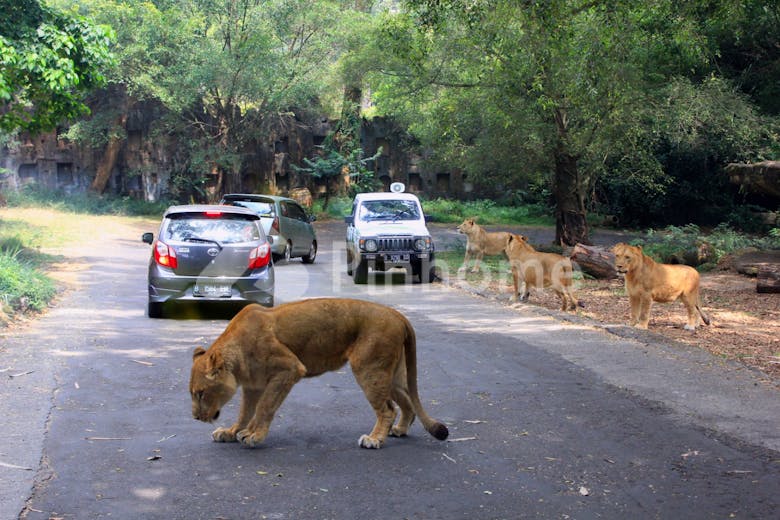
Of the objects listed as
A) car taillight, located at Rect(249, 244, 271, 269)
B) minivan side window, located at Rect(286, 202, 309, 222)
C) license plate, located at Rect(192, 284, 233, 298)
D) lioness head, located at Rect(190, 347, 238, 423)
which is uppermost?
minivan side window, located at Rect(286, 202, 309, 222)

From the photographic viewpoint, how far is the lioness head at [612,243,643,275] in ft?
41.7

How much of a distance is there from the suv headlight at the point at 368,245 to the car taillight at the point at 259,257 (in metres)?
5.01

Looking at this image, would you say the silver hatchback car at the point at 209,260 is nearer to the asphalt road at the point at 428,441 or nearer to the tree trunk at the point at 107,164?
the asphalt road at the point at 428,441

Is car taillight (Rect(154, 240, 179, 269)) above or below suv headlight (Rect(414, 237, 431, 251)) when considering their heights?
above

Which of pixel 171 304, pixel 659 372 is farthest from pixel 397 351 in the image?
pixel 171 304

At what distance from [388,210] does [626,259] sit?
26.2 feet

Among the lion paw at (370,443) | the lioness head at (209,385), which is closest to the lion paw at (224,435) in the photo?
the lioness head at (209,385)

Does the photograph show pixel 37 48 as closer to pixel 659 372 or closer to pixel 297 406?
pixel 297 406

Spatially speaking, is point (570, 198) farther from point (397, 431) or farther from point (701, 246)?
point (397, 431)

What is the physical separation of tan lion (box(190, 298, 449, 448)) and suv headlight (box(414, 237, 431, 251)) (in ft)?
38.9

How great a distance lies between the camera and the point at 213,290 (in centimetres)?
1269

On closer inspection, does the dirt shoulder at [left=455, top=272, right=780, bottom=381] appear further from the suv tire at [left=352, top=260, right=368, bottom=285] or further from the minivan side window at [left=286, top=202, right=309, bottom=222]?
the minivan side window at [left=286, top=202, right=309, bottom=222]

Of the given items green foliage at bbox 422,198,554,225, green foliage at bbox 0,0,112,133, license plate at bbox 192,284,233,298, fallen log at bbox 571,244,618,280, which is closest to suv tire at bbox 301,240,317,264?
green foliage at bbox 0,0,112,133

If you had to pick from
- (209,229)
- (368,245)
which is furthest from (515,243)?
(209,229)
